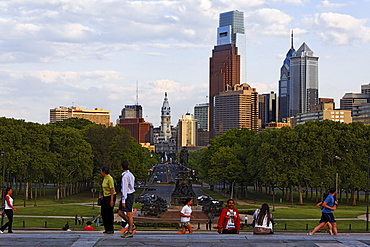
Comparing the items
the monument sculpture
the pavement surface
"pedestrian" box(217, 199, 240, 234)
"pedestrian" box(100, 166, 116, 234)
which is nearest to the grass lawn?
the monument sculpture

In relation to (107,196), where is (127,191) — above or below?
above

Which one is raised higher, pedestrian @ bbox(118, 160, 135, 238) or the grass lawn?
pedestrian @ bbox(118, 160, 135, 238)

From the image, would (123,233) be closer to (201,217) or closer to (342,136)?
(201,217)

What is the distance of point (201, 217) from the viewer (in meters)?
63.9

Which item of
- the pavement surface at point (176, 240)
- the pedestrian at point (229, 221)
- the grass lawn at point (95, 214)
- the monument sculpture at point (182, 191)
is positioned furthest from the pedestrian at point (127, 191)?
the monument sculpture at point (182, 191)

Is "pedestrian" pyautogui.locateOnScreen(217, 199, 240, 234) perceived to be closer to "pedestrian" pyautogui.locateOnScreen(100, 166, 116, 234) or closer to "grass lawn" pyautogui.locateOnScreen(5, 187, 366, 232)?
"pedestrian" pyautogui.locateOnScreen(100, 166, 116, 234)

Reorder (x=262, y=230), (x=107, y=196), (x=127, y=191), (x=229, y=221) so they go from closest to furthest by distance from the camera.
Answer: (x=107, y=196) < (x=127, y=191) < (x=262, y=230) < (x=229, y=221)

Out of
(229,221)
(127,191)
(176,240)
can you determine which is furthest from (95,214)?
(176,240)

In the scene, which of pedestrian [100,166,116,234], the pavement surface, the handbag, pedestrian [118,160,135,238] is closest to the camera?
the pavement surface

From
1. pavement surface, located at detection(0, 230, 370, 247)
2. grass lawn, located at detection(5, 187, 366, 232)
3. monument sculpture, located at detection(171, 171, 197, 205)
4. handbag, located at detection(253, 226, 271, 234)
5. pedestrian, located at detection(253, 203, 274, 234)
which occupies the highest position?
pedestrian, located at detection(253, 203, 274, 234)

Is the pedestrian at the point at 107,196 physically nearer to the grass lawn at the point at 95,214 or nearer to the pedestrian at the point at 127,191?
the pedestrian at the point at 127,191

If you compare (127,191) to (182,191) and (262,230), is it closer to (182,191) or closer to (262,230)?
(262,230)

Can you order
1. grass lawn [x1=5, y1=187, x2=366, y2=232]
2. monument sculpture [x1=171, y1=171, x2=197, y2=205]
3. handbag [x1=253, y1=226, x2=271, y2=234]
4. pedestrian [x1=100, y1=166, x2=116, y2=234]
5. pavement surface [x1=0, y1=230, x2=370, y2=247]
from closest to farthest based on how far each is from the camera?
1. pavement surface [x1=0, y1=230, x2=370, y2=247]
2. pedestrian [x1=100, y1=166, x2=116, y2=234]
3. handbag [x1=253, y1=226, x2=271, y2=234]
4. grass lawn [x1=5, y1=187, x2=366, y2=232]
5. monument sculpture [x1=171, y1=171, x2=197, y2=205]

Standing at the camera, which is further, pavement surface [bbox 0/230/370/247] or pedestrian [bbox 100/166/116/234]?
pedestrian [bbox 100/166/116/234]
